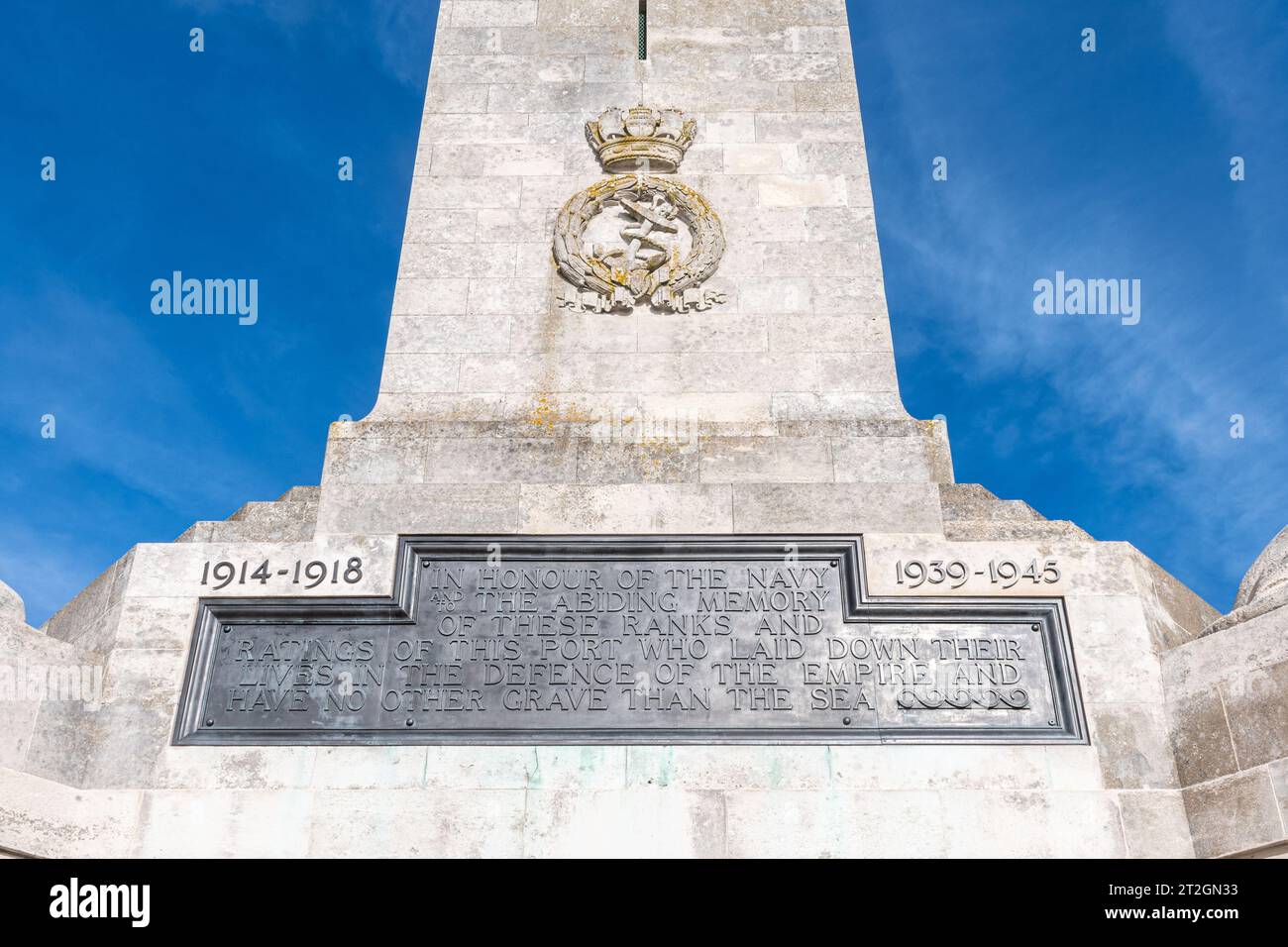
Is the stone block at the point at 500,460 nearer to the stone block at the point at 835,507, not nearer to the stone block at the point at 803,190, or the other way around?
the stone block at the point at 835,507

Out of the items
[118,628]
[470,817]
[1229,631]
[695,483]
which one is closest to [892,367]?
[695,483]

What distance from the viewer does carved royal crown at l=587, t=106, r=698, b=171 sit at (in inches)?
424

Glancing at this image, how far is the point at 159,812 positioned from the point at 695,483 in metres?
4.55

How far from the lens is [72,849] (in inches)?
294

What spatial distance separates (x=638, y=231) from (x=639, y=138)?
3.53 ft

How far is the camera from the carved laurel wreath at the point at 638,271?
1008cm

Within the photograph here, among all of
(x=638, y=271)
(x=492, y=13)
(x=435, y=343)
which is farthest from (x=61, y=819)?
(x=492, y=13)

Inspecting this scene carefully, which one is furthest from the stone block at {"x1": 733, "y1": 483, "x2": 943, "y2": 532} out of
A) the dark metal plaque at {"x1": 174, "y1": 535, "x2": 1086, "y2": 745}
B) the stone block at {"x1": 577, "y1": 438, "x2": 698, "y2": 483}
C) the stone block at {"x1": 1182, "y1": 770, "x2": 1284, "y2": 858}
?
the stone block at {"x1": 1182, "y1": 770, "x2": 1284, "y2": 858}

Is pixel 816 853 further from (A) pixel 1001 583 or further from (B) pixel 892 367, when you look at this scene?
(B) pixel 892 367

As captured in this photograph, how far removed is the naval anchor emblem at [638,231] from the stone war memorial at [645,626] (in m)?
0.04

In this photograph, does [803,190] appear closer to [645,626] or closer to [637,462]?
[637,462]

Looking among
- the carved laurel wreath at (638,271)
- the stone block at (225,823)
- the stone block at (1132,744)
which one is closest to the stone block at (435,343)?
the carved laurel wreath at (638,271)
